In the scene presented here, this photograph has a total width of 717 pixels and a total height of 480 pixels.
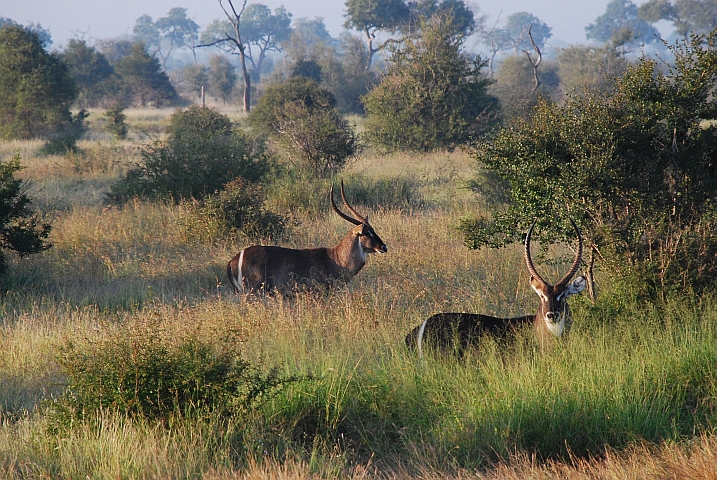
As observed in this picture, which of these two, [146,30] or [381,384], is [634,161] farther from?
[146,30]

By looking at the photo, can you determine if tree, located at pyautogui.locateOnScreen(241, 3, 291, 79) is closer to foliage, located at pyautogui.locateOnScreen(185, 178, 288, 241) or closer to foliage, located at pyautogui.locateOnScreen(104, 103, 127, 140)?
foliage, located at pyautogui.locateOnScreen(104, 103, 127, 140)

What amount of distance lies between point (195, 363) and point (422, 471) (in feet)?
4.09

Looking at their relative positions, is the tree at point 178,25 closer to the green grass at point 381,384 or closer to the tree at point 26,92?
the tree at point 26,92

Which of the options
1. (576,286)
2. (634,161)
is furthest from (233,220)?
(576,286)

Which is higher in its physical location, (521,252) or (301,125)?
(301,125)

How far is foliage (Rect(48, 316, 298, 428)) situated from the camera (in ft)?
11.7

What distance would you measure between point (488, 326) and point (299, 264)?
247 cm

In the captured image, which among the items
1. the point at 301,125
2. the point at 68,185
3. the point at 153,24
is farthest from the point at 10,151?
the point at 153,24

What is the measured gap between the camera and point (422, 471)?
3.25m

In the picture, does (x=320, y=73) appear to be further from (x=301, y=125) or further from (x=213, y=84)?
(x=301, y=125)

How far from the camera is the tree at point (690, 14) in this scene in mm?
57312

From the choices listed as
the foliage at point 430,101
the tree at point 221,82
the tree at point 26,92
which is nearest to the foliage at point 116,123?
the tree at point 26,92

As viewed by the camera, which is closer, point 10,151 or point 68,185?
point 68,185

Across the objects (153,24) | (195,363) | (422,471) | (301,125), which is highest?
(153,24)
